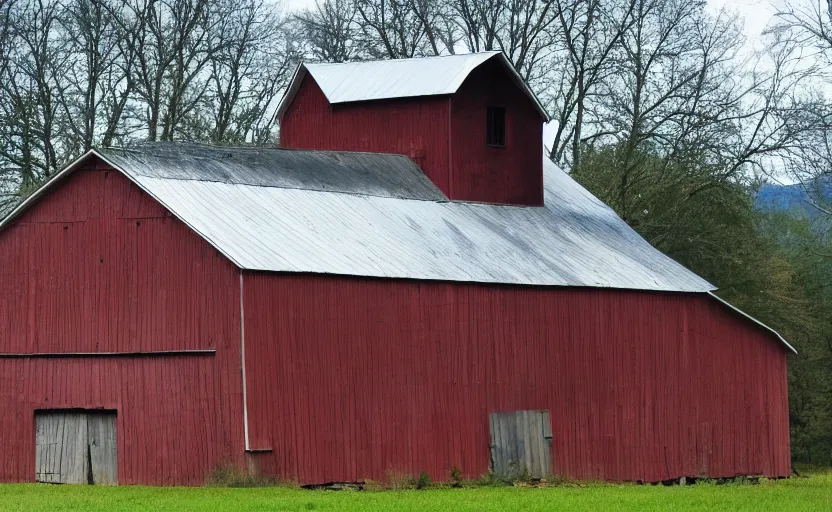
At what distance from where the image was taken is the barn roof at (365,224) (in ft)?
103

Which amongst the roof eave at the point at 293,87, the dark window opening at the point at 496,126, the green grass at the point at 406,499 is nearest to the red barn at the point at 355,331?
the dark window opening at the point at 496,126

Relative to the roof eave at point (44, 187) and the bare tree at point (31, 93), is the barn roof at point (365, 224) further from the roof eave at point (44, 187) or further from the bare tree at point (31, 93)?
the bare tree at point (31, 93)

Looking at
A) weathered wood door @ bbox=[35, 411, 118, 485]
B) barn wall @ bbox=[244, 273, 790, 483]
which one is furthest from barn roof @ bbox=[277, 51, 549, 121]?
weathered wood door @ bbox=[35, 411, 118, 485]

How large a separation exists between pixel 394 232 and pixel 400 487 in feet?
18.2

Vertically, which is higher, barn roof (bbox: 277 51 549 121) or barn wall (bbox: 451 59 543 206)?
barn roof (bbox: 277 51 549 121)

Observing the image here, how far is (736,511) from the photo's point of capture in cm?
2786

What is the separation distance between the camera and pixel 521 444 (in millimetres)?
34969

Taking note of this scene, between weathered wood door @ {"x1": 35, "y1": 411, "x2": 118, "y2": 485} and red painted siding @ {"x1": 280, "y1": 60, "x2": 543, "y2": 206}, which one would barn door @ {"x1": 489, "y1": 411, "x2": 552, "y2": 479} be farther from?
weathered wood door @ {"x1": 35, "y1": 411, "x2": 118, "y2": 485}

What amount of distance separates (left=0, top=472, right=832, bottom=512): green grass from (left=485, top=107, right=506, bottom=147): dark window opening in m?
11.4

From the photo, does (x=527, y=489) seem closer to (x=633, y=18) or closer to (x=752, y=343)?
(x=752, y=343)

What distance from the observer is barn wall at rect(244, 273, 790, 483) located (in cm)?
3053

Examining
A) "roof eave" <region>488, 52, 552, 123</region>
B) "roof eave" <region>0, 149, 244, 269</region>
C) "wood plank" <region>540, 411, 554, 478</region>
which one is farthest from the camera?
"roof eave" <region>488, 52, 552, 123</region>

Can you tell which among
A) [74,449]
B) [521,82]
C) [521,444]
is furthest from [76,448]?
[521,82]

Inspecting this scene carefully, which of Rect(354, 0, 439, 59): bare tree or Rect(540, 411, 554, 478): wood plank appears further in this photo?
Rect(354, 0, 439, 59): bare tree
